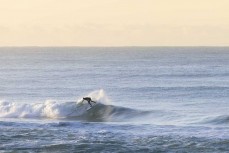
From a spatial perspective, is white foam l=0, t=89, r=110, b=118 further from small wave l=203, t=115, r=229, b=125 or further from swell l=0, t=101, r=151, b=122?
small wave l=203, t=115, r=229, b=125

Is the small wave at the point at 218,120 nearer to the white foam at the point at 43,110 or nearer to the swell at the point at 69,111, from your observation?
the swell at the point at 69,111

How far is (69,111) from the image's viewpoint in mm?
46844

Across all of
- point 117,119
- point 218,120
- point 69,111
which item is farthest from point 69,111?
point 218,120

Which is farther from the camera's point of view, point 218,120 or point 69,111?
point 69,111

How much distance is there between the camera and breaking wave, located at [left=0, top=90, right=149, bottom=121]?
146 ft

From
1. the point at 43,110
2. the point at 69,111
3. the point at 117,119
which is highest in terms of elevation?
the point at 43,110

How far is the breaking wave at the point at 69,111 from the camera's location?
1751 inches

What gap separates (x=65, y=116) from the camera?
45.6m

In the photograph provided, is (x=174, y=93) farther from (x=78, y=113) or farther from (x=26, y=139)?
(x=26, y=139)

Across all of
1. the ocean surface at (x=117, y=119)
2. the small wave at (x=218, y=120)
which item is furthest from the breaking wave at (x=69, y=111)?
the small wave at (x=218, y=120)

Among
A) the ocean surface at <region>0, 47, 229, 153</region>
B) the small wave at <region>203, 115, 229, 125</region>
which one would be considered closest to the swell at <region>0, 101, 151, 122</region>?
the ocean surface at <region>0, 47, 229, 153</region>

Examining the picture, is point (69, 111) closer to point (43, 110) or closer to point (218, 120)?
point (43, 110)

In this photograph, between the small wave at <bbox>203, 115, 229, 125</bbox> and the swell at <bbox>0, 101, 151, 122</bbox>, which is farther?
the swell at <bbox>0, 101, 151, 122</bbox>

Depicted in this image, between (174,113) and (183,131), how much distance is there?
10.6 meters
